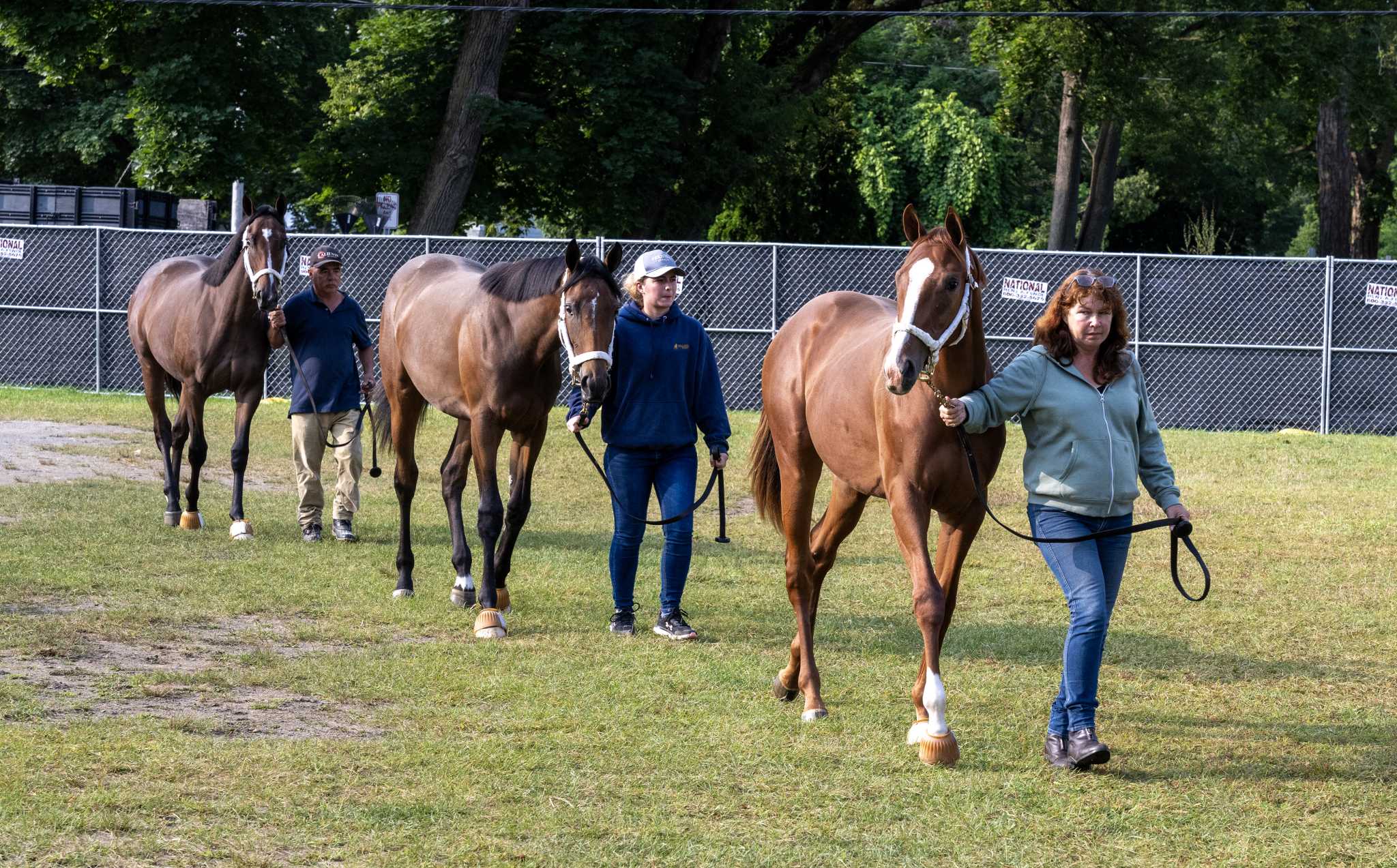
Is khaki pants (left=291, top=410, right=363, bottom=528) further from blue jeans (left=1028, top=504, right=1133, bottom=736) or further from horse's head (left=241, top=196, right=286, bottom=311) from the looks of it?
blue jeans (left=1028, top=504, right=1133, bottom=736)

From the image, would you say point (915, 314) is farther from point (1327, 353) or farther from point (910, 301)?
point (1327, 353)

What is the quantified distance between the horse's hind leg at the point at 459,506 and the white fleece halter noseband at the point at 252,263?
225cm

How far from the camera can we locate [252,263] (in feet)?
35.0

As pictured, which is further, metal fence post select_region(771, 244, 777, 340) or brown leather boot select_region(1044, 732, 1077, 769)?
metal fence post select_region(771, 244, 777, 340)

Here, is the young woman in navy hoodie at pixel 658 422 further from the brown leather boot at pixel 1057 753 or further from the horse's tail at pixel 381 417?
the horse's tail at pixel 381 417

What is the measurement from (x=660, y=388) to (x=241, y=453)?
456cm

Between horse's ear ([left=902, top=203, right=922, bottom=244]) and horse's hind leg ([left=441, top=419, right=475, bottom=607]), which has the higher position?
horse's ear ([left=902, top=203, right=922, bottom=244])

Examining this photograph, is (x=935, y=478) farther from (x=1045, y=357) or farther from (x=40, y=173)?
(x=40, y=173)

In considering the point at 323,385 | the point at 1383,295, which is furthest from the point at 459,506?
the point at 1383,295

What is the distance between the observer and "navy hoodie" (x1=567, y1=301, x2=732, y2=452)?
25.4 feet

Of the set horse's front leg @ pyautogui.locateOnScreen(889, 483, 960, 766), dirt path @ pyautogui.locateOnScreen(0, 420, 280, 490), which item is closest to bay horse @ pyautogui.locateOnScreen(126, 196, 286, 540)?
dirt path @ pyautogui.locateOnScreen(0, 420, 280, 490)

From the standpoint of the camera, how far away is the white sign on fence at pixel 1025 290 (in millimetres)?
19141

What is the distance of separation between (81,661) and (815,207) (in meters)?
36.2

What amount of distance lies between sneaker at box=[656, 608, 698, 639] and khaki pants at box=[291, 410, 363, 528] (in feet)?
12.0
